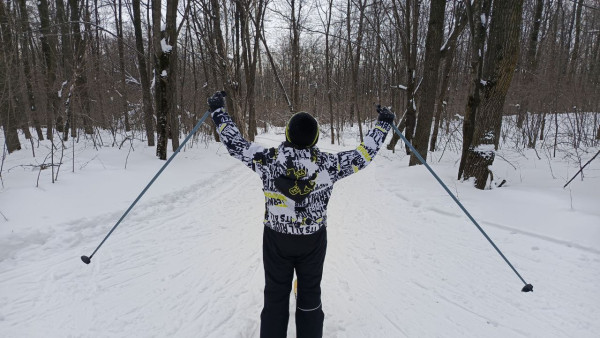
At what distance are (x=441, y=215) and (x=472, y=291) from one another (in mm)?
2317

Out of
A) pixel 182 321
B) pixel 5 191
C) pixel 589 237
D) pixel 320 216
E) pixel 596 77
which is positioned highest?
pixel 596 77

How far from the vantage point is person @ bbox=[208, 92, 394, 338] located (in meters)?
2.06

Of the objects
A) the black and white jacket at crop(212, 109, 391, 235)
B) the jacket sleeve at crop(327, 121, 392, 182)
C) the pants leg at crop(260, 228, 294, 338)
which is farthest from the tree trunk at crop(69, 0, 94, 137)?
the jacket sleeve at crop(327, 121, 392, 182)

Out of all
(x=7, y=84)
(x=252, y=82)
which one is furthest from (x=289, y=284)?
(x=252, y=82)

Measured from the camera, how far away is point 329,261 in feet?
13.0

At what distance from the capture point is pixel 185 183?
293 inches

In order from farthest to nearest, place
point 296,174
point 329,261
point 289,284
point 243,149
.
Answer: point 329,261, point 289,284, point 243,149, point 296,174

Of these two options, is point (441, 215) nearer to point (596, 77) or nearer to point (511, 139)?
point (511, 139)

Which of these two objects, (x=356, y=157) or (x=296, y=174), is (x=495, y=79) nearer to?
(x=356, y=157)

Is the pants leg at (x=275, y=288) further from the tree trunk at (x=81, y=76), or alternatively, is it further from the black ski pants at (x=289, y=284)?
the tree trunk at (x=81, y=76)

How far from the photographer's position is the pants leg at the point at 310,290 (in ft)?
7.46

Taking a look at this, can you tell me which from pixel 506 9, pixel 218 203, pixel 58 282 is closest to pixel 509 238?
pixel 506 9

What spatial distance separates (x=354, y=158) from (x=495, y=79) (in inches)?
208

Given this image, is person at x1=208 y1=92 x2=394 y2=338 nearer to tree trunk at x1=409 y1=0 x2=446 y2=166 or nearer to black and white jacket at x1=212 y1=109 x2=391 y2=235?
black and white jacket at x1=212 y1=109 x2=391 y2=235
